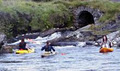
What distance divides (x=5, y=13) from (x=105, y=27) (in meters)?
13.5

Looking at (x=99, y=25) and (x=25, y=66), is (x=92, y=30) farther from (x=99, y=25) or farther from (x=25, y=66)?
(x=25, y=66)

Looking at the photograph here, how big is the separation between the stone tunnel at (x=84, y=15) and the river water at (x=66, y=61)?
19.6m

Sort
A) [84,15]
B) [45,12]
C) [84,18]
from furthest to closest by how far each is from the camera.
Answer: [84,18], [84,15], [45,12]

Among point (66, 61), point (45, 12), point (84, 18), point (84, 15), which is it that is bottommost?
point (66, 61)

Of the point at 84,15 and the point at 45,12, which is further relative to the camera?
the point at 84,15

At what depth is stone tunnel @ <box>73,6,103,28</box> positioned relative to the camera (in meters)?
65.3

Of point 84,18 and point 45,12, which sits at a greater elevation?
Answer: point 45,12

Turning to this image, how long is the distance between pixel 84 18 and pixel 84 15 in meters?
0.67

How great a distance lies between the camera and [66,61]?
121 ft

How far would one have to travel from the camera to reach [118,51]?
43375 mm

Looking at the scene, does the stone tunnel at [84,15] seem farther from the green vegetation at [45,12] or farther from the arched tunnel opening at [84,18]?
the green vegetation at [45,12]

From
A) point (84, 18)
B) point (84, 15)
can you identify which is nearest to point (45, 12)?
point (84, 15)

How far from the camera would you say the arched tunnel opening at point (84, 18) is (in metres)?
68.6

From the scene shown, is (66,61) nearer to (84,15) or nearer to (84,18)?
(84,15)
